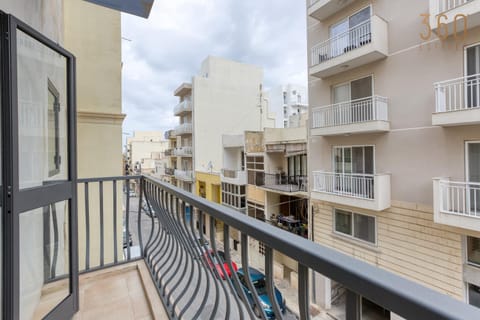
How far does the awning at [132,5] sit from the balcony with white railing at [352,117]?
404cm

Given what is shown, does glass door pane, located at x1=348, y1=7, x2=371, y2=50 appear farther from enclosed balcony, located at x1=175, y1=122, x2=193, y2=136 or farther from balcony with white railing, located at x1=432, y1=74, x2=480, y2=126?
enclosed balcony, located at x1=175, y1=122, x2=193, y2=136

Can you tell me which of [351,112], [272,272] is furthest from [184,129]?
[272,272]

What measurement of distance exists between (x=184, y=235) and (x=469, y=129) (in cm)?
438

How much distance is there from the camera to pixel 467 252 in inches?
144

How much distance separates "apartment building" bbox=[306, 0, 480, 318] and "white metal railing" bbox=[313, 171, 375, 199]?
0.02 metres

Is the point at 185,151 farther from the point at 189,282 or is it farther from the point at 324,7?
the point at 189,282

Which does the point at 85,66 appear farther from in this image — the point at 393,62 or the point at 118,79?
the point at 393,62

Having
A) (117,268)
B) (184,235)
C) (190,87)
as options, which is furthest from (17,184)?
(190,87)

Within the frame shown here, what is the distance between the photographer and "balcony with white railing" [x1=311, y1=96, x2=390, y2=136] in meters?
4.36

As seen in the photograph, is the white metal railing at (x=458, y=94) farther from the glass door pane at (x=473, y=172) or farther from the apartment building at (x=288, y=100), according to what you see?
the apartment building at (x=288, y=100)

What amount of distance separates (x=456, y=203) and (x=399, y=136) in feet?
4.36

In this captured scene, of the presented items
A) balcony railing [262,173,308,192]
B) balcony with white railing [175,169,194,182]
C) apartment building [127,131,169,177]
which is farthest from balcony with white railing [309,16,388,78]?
apartment building [127,131,169,177]

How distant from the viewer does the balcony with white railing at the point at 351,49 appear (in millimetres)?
4348

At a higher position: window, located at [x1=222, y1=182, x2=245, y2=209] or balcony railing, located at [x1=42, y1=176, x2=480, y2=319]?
balcony railing, located at [x1=42, y1=176, x2=480, y2=319]
